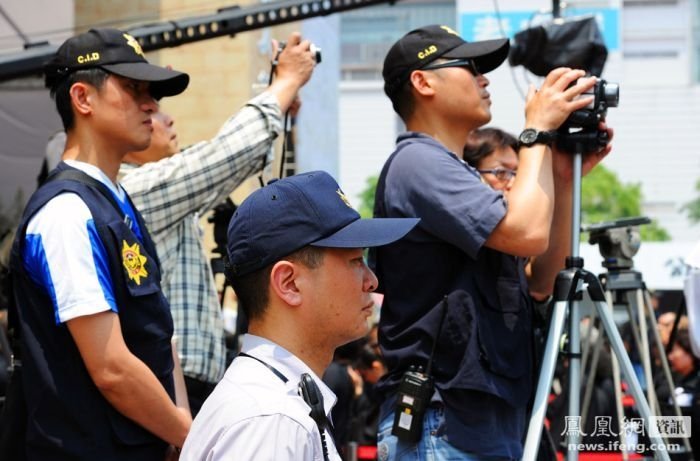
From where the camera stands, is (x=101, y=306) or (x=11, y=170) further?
(x=11, y=170)

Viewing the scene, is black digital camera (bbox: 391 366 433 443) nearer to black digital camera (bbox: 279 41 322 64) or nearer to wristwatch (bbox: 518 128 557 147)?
wristwatch (bbox: 518 128 557 147)

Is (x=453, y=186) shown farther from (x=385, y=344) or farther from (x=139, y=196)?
(x=139, y=196)

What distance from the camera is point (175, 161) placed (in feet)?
11.6

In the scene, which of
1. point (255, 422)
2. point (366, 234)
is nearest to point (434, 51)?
point (366, 234)

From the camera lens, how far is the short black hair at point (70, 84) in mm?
3090

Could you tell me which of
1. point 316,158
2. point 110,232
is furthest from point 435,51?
point 316,158

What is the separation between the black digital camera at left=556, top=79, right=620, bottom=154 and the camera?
10.7ft

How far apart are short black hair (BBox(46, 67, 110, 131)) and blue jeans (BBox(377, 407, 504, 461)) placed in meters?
1.33

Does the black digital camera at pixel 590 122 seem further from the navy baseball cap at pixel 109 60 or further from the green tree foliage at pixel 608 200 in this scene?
the green tree foliage at pixel 608 200

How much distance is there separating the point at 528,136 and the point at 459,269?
0.45 metres

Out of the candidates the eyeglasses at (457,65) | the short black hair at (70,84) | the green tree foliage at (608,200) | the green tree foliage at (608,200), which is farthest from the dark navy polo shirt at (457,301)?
the green tree foliage at (608,200)

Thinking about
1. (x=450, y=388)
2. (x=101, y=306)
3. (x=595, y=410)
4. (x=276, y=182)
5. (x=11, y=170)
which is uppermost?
(x=276, y=182)

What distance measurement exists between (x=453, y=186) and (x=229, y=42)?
1019 centimetres

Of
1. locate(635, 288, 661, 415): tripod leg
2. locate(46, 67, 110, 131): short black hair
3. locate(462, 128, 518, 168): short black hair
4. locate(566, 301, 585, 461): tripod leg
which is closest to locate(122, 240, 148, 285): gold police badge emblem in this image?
locate(46, 67, 110, 131): short black hair
